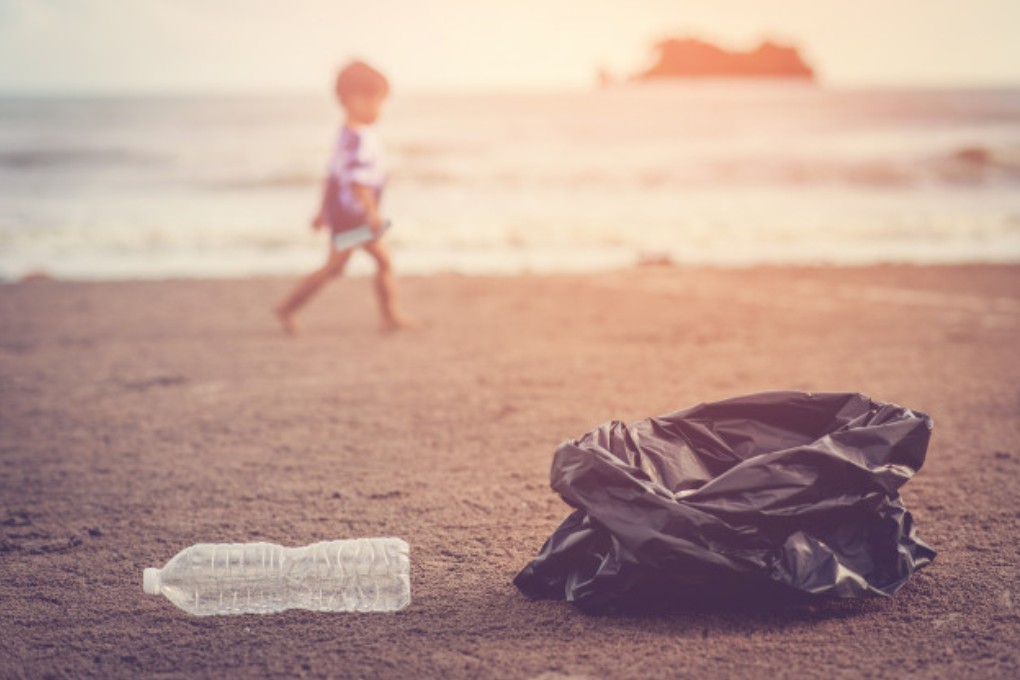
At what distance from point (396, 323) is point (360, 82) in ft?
6.25

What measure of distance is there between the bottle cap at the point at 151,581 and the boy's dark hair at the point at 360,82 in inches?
176

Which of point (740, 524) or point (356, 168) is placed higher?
point (356, 168)

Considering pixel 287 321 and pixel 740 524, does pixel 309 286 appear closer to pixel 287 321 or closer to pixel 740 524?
pixel 287 321

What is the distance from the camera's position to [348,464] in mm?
4773

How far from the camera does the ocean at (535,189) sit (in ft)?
41.2

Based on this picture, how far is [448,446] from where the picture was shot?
198 inches

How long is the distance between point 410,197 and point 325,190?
1355 cm

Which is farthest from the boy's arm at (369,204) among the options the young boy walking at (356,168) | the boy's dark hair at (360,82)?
the boy's dark hair at (360,82)

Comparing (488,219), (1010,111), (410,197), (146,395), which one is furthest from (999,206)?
(1010,111)

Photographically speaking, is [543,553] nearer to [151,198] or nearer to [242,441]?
[242,441]

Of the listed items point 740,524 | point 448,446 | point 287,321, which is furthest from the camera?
point 287,321

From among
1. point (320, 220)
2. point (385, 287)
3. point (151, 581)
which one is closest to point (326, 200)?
point (320, 220)

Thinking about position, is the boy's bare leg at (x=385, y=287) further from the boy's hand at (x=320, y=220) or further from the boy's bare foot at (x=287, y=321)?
the boy's bare foot at (x=287, y=321)

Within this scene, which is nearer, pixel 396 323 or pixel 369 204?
pixel 369 204
